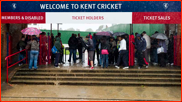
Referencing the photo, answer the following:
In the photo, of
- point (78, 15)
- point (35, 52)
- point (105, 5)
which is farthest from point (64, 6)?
point (35, 52)

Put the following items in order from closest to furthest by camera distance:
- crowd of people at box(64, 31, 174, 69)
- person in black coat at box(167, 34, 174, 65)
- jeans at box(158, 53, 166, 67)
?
crowd of people at box(64, 31, 174, 69)
jeans at box(158, 53, 166, 67)
person in black coat at box(167, 34, 174, 65)

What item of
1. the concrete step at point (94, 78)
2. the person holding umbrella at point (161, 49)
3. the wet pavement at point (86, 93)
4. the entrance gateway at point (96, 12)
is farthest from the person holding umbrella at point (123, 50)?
the person holding umbrella at point (161, 49)

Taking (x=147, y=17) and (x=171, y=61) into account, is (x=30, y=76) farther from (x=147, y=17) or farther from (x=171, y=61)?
(x=171, y=61)

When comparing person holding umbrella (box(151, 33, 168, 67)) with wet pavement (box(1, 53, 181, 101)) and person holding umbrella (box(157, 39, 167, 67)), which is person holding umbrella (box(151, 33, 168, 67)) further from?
wet pavement (box(1, 53, 181, 101))

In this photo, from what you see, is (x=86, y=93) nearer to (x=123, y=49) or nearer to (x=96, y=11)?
(x=123, y=49)

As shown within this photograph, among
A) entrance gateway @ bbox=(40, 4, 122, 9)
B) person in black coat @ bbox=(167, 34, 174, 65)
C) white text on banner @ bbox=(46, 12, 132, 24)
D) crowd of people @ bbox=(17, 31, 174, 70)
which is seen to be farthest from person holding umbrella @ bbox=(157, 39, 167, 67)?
entrance gateway @ bbox=(40, 4, 122, 9)

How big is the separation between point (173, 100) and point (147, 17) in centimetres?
395

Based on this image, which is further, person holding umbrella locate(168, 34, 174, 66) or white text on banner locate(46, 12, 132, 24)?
person holding umbrella locate(168, 34, 174, 66)

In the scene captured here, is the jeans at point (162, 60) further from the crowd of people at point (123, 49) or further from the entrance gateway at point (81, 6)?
the entrance gateway at point (81, 6)

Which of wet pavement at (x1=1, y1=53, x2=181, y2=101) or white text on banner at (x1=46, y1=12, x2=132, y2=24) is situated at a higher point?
white text on banner at (x1=46, y1=12, x2=132, y2=24)

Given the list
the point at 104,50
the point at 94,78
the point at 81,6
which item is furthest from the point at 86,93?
the point at 81,6

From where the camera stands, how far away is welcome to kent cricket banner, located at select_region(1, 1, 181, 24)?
8516 mm

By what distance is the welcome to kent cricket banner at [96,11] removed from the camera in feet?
27.9

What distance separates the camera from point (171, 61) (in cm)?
985
